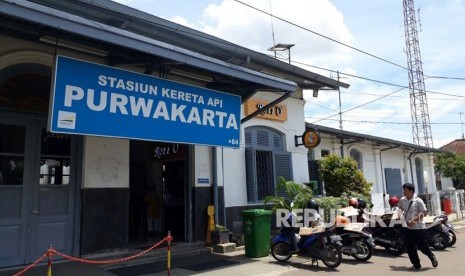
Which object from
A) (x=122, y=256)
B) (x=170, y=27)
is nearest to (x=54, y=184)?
(x=122, y=256)

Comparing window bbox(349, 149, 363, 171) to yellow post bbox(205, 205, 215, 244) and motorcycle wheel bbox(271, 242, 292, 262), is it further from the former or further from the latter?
motorcycle wheel bbox(271, 242, 292, 262)

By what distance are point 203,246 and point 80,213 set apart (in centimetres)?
328

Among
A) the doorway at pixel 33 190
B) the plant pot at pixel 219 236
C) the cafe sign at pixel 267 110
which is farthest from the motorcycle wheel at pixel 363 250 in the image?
the doorway at pixel 33 190

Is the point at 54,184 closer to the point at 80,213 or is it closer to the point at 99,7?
the point at 80,213

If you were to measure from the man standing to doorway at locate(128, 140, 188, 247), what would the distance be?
5.54m

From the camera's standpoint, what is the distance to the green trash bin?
9.59m

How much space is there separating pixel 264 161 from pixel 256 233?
375 cm

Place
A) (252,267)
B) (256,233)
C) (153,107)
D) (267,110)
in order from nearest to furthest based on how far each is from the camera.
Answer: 1. (153,107)
2. (252,267)
3. (256,233)
4. (267,110)

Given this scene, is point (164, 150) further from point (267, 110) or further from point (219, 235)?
point (267, 110)

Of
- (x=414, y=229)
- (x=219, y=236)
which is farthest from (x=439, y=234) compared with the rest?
(x=219, y=236)

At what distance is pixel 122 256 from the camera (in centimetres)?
877

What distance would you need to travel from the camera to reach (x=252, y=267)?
855 centimetres

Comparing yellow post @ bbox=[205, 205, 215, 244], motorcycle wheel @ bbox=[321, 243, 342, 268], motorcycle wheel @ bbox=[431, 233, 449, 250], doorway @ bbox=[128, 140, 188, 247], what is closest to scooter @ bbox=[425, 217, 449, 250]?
motorcycle wheel @ bbox=[431, 233, 449, 250]

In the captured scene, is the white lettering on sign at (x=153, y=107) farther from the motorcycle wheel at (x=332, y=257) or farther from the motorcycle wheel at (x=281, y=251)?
the motorcycle wheel at (x=332, y=257)
